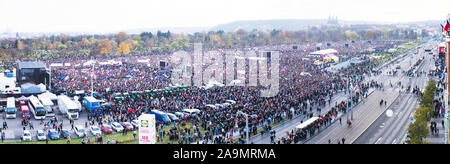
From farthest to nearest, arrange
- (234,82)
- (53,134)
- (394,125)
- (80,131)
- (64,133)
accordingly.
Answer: (234,82) → (394,125) → (80,131) → (64,133) → (53,134)

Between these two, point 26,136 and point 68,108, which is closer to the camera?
point 26,136

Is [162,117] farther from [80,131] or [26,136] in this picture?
[26,136]

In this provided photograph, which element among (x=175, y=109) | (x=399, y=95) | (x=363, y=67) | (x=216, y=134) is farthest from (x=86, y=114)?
(x=363, y=67)

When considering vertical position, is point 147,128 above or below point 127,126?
above

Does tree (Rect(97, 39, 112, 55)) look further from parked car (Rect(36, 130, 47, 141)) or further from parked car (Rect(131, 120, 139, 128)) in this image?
parked car (Rect(36, 130, 47, 141))

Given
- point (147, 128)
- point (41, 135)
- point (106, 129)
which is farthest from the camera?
point (106, 129)

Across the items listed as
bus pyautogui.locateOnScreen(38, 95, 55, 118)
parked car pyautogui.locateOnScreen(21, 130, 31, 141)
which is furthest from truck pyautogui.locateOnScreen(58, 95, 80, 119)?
parked car pyautogui.locateOnScreen(21, 130, 31, 141)

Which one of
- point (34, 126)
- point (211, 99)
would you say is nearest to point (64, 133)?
point (34, 126)

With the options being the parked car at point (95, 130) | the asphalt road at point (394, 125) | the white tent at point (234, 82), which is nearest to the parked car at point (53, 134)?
the parked car at point (95, 130)

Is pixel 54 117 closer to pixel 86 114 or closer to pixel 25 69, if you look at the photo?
pixel 86 114
